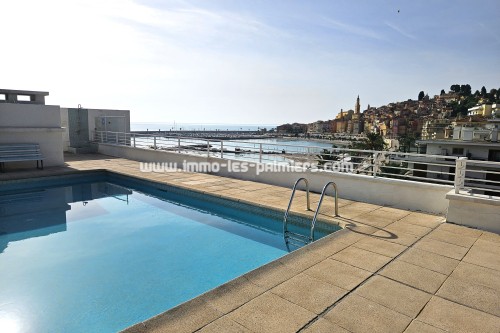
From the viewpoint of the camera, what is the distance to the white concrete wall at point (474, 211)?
4957 millimetres

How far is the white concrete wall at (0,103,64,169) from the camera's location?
10.7m

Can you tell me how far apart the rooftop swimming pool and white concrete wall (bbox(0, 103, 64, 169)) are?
2356 millimetres

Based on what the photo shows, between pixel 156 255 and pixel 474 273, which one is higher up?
pixel 474 273

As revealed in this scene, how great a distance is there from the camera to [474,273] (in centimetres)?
361

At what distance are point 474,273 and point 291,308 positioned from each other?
7.82 ft

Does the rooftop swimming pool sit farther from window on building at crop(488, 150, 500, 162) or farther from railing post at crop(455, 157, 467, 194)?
window on building at crop(488, 150, 500, 162)

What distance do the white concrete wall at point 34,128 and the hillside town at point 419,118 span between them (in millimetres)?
55587

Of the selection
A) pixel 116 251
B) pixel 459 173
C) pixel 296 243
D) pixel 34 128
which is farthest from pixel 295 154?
pixel 34 128

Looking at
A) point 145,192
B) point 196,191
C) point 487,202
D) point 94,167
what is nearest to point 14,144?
point 94,167

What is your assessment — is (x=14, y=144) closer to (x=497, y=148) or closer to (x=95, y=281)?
(x=95, y=281)

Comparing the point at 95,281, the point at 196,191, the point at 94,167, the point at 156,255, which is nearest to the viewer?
the point at 95,281

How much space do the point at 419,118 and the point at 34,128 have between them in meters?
104

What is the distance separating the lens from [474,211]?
5152mm

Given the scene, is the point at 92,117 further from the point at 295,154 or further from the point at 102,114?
the point at 295,154
